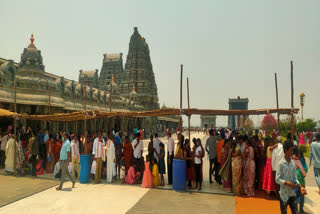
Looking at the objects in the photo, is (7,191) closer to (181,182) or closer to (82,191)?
(82,191)

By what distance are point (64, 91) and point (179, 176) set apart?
1028 inches

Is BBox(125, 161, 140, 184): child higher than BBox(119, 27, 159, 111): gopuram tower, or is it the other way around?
BBox(119, 27, 159, 111): gopuram tower

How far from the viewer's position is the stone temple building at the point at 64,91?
18539mm

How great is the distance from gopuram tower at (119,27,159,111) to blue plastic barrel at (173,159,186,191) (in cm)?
4896

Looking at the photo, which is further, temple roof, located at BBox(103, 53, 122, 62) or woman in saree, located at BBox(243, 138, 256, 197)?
A: temple roof, located at BBox(103, 53, 122, 62)

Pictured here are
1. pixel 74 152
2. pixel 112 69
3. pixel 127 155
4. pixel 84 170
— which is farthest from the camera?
pixel 112 69

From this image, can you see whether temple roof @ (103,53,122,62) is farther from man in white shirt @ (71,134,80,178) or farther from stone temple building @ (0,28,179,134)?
man in white shirt @ (71,134,80,178)

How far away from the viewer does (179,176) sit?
764cm

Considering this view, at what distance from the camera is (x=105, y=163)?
9430mm

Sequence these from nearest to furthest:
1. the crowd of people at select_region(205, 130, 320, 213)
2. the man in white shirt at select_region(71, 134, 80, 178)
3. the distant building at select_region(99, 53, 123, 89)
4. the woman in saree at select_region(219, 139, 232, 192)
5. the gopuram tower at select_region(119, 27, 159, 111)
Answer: the crowd of people at select_region(205, 130, 320, 213)
the woman in saree at select_region(219, 139, 232, 192)
the man in white shirt at select_region(71, 134, 80, 178)
the gopuram tower at select_region(119, 27, 159, 111)
the distant building at select_region(99, 53, 123, 89)

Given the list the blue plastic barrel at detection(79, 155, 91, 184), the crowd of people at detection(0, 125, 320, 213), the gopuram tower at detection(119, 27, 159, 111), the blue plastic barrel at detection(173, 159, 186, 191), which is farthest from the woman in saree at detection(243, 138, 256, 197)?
the gopuram tower at detection(119, 27, 159, 111)

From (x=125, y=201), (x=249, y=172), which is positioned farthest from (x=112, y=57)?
(x=249, y=172)

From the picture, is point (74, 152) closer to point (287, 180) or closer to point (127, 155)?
point (127, 155)

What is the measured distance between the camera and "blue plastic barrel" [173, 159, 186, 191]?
7605mm
